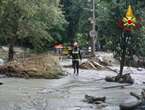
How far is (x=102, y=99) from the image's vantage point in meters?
15.6

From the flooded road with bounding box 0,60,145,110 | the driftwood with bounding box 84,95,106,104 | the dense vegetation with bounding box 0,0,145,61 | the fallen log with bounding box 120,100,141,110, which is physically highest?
the dense vegetation with bounding box 0,0,145,61

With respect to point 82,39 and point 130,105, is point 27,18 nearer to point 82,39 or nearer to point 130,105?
point 130,105

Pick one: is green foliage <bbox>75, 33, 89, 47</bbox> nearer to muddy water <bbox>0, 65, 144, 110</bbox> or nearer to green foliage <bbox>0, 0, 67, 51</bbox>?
green foliage <bbox>0, 0, 67, 51</bbox>

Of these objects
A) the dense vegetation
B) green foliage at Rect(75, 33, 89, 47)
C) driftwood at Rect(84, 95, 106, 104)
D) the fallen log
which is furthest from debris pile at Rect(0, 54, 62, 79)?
green foliage at Rect(75, 33, 89, 47)

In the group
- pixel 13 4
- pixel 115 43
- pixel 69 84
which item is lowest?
pixel 69 84

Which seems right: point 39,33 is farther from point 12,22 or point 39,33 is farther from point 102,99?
Answer: point 102,99

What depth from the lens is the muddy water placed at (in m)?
14.5

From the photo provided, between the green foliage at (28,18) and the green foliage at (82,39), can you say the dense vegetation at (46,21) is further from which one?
the green foliage at (82,39)

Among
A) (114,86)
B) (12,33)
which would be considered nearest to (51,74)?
(114,86)

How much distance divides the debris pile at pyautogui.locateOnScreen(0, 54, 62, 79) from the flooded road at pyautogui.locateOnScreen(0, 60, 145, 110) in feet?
4.23

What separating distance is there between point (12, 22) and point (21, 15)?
0.94m

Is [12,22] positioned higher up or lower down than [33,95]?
higher up

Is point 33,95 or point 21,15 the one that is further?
point 21,15

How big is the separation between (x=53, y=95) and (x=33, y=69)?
8.23 meters
